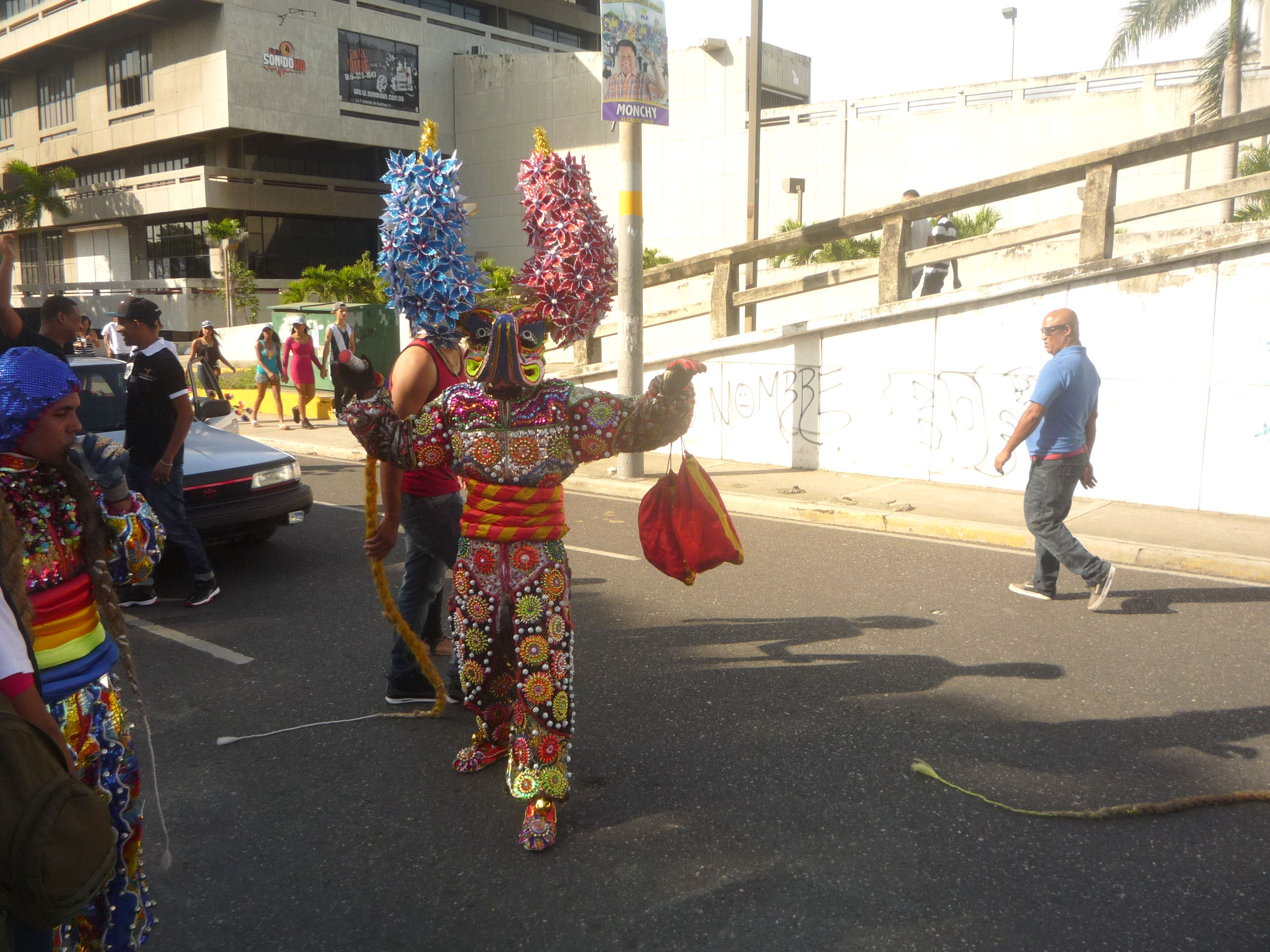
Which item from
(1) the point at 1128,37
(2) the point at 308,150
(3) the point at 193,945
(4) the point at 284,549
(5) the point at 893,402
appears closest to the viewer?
(3) the point at 193,945

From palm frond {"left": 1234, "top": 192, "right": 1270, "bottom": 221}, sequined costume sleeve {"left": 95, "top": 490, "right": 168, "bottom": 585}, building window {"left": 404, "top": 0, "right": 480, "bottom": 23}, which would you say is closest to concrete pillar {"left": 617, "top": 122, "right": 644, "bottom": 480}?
sequined costume sleeve {"left": 95, "top": 490, "right": 168, "bottom": 585}

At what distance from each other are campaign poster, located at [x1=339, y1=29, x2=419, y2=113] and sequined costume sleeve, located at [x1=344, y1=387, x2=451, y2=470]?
37153mm

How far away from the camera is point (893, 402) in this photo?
33.3ft

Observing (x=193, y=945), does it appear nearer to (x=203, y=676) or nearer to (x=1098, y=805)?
(x=203, y=676)

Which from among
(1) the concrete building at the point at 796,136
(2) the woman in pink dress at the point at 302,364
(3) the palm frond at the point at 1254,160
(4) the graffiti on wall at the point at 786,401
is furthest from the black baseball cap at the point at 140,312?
(1) the concrete building at the point at 796,136

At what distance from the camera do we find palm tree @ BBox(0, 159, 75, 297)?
37719 mm

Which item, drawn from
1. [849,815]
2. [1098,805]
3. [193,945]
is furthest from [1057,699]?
[193,945]

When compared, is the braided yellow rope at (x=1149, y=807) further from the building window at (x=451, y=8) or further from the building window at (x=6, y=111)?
the building window at (x=6, y=111)

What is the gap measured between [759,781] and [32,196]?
143 ft

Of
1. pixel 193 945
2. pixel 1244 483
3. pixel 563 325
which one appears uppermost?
pixel 563 325

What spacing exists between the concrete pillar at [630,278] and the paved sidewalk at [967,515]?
98 cm

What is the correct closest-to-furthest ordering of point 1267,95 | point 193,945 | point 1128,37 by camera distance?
point 193,945 < point 1128,37 < point 1267,95

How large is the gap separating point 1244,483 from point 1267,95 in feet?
63.4

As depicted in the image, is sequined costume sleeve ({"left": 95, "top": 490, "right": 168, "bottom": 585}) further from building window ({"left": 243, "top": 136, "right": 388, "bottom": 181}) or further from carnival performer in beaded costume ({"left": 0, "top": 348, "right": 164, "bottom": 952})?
building window ({"left": 243, "top": 136, "right": 388, "bottom": 181})
